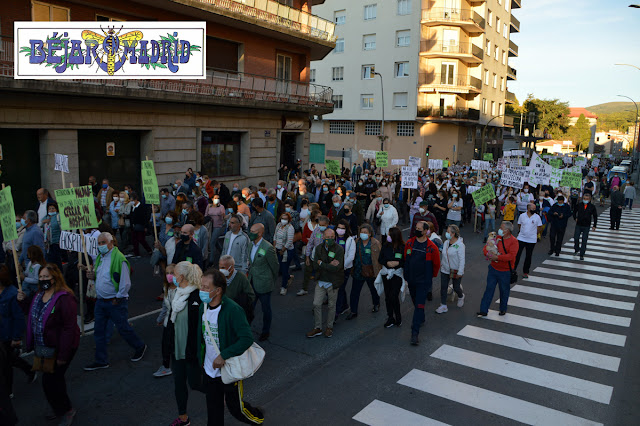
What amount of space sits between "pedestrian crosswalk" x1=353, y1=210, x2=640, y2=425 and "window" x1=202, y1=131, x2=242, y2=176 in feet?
48.2

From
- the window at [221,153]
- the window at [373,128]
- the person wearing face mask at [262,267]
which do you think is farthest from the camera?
the window at [373,128]

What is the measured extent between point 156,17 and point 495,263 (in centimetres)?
1623

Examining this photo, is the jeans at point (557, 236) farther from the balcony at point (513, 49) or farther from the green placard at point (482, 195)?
the balcony at point (513, 49)

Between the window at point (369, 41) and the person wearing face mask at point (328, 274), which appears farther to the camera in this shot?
the window at point (369, 41)

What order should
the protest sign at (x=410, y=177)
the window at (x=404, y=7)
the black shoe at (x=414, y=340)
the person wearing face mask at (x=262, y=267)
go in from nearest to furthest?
the person wearing face mask at (x=262, y=267) < the black shoe at (x=414, y=340) < the protest sign at (x=410, y=177) < the window at (x=404, y=7)

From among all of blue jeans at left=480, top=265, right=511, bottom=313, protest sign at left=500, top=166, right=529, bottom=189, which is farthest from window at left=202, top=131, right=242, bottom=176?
blue jeans at left=480, top=265, right=511, bottom=313

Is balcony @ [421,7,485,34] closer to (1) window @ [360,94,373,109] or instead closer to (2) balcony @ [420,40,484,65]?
(2) balcony @ [420,40,484,65]

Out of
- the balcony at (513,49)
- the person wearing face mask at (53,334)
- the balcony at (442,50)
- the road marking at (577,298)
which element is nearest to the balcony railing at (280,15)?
the road marking at (577,298)

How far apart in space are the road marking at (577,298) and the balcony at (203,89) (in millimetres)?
13643

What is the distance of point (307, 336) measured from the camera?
8.05 metres

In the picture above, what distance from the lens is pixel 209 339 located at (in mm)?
4680

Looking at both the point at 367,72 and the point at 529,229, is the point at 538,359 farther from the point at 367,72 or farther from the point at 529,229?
the point at 367,72

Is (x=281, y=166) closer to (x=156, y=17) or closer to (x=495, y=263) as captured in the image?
(x=156, y=17)

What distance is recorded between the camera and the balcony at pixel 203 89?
14.6 meters
